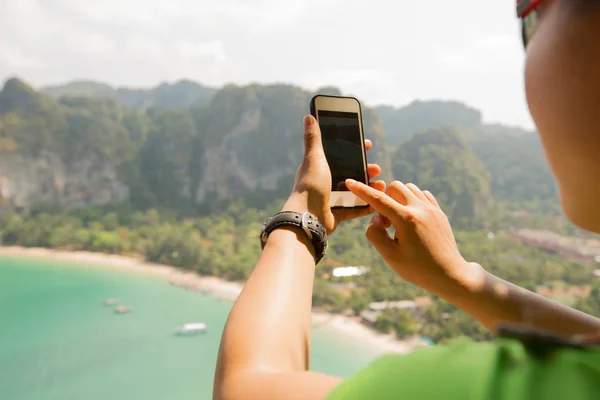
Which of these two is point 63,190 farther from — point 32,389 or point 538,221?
point 538,221

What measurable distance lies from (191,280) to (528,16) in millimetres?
12010

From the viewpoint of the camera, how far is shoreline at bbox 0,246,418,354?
27.0 ft

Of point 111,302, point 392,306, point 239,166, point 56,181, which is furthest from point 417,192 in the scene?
point 56,181

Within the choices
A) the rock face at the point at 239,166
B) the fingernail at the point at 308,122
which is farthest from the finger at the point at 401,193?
the rock face at the point at 239,166

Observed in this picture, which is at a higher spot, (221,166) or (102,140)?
(102,140)

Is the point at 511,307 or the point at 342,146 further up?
the point at 342,146

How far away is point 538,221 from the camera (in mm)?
12266

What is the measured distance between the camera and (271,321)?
0.89 feet

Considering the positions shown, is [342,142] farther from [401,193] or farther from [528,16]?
[528,16]

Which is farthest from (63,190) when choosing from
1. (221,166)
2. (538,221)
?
(538,221)

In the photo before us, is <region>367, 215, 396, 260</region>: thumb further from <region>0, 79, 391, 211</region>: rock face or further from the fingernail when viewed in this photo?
<region>0, 79, 391, 211</region>: rock face

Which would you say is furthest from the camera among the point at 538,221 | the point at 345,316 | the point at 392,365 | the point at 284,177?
the point at 284,177

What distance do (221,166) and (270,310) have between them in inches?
694

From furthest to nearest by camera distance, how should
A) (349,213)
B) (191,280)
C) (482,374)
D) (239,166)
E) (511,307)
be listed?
(239,166), (191,280), (349,213), (511,307), (482,374)
